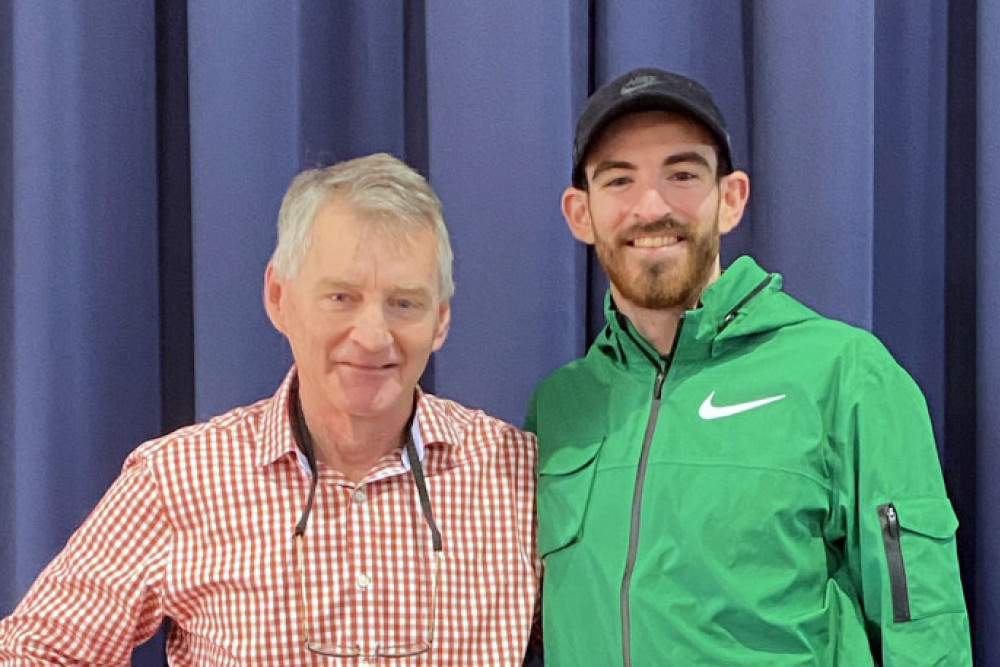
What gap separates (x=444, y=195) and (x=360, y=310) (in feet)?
1.28

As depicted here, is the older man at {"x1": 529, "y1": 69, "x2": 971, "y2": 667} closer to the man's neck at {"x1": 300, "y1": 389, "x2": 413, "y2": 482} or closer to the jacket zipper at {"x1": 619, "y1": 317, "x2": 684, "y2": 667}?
the jacket zipper at {"x1": 619, "y1": 317, "x2": 684, "y2": 667}

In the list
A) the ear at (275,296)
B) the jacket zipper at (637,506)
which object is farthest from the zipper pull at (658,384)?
the ear at (275,296)

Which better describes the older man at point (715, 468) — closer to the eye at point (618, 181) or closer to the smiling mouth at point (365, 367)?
the eye at point (618, 181)

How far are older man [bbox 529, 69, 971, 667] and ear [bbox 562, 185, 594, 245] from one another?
0.05 meters

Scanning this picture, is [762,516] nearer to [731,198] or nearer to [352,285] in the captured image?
[731,198]

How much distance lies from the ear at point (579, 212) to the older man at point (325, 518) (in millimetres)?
195

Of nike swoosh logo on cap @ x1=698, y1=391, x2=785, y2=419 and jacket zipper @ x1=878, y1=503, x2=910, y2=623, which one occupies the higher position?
nike swoosh logo on cap @ x1=698, y1=391, x2=785, y2=419

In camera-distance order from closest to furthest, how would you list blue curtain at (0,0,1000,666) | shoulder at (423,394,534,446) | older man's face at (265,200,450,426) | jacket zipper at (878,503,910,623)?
jacket zipper at (878,503,910,623) → older man's face at (265,200,450,426) → shoulder at (423,394,534,446) → blue curtain at (0,0,1000,666)

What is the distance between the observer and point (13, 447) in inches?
61.3

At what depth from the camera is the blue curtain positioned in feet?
4.94

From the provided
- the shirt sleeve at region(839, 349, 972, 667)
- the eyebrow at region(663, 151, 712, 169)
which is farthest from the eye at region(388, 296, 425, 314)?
the shirt sleeve at region(839, 349, 972, 667)

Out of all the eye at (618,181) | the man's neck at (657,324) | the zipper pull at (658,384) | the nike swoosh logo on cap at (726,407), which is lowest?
the nike swoosh logo on cap at (726,407)

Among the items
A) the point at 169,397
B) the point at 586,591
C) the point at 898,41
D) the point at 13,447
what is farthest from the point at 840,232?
the point at 13,447

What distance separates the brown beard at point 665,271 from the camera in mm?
1272
